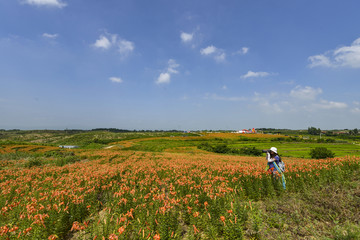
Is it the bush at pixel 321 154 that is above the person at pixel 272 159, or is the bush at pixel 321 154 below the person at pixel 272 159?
below

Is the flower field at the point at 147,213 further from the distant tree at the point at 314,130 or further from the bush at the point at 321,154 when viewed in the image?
the distant tree at the point at 314,130

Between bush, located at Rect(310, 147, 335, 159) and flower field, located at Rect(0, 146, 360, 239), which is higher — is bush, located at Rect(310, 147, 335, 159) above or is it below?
below

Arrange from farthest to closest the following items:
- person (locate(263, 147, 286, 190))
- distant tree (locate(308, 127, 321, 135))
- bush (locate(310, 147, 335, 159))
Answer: distant tree (locate(308, 127, 321, 135)) < bush (locate(310, 147, 335, 159)) < person (locate(263, 147, 286, 190))

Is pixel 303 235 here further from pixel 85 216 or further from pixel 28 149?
pixel 28 149

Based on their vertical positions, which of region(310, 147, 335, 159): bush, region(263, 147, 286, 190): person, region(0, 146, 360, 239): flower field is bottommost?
region(310, 147, 335, 159): bush

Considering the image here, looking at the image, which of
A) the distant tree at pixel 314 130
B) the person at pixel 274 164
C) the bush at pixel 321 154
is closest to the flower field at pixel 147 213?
the person at pixel 274 164

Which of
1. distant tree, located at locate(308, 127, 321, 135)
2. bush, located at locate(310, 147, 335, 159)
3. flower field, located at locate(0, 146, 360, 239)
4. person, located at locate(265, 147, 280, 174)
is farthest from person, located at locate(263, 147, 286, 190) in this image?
distant tree, located at locate(308, 127, 321, 135)

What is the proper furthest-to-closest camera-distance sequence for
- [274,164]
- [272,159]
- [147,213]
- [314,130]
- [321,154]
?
[314,130] → [321,154] → [272,159] → [274,164] → [147,213]

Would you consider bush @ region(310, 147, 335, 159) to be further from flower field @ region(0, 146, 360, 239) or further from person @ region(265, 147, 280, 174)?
person @ region(265, 147, 280, 174)

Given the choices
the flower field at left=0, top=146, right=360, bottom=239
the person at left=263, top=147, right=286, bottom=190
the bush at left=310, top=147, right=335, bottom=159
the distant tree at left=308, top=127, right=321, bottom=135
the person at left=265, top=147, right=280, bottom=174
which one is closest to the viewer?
the flower field at left=0, top=146, right=360, bottom=239

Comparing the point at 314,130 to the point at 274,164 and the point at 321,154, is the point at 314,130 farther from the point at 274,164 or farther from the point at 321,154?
the point at 274,164

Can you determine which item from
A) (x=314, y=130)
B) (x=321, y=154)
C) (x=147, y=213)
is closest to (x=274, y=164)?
(x=147, y=213)

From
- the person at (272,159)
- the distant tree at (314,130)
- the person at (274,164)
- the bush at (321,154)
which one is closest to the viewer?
the person at (274,164)

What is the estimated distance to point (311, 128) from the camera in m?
175
